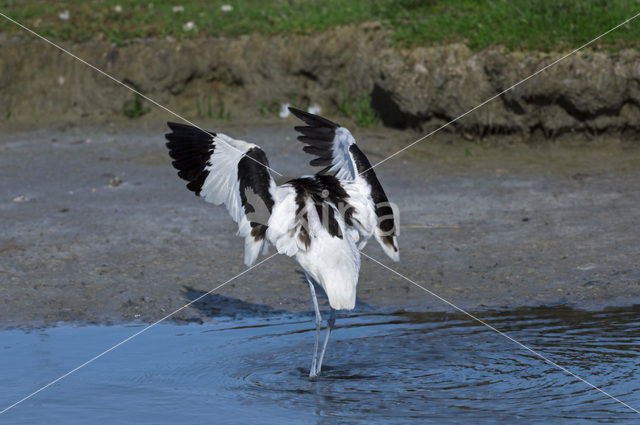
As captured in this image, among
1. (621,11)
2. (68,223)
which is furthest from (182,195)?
(621,11)

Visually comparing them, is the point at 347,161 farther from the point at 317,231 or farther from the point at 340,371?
the point at 340,371

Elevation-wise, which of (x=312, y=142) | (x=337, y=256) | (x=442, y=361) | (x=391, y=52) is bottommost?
(x=442, y=361)

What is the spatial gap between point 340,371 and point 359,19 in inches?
253

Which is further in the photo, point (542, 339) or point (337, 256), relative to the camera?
point (542, 339)

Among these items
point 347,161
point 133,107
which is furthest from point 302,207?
point 133,107

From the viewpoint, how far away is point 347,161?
5.87m

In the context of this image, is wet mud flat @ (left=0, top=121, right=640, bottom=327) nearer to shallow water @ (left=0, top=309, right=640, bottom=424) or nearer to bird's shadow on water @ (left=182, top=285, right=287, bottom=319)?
bird's shadow on water @ (left=182, top=285, right=287, bottom=319)

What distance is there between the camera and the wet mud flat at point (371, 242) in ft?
20.4

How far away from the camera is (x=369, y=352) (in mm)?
5332

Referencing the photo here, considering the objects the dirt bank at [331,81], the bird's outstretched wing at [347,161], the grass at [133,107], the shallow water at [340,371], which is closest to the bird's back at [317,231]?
the bird's outstretched wing at [347,161]

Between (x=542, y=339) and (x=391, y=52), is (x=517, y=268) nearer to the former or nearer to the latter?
(x=542, y=339)

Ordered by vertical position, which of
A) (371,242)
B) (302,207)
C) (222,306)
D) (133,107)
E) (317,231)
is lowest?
(222,306)

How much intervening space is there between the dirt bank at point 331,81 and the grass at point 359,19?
0.14m

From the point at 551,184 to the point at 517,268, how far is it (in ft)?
6.91
